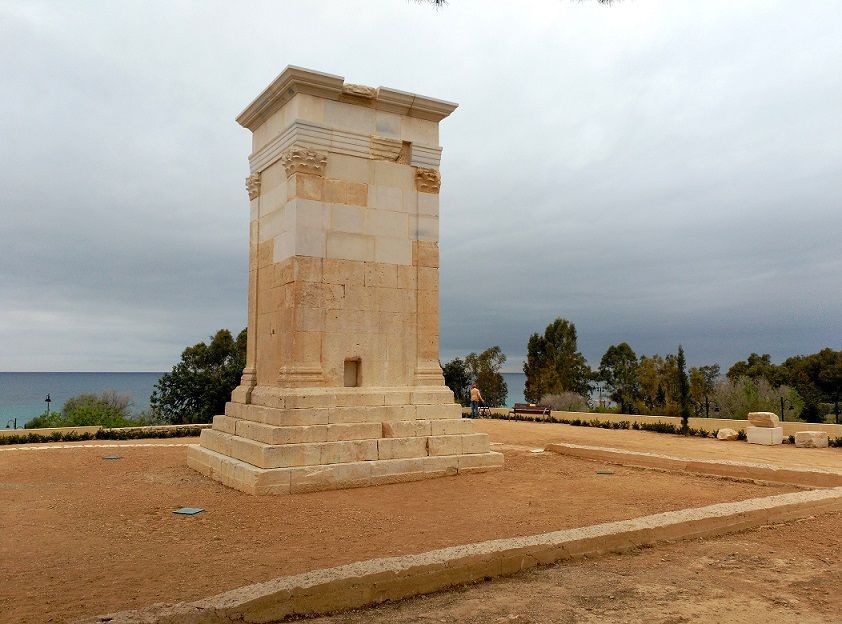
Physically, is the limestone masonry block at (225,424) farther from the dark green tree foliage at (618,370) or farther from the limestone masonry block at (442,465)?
the dark green tree foliage at (618,370)

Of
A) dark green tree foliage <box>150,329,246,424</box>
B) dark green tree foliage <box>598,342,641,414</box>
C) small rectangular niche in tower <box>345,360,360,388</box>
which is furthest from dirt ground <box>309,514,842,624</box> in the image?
dark green tree foliage <box>598,342,641,414</box>

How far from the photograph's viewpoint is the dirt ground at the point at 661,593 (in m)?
4.25

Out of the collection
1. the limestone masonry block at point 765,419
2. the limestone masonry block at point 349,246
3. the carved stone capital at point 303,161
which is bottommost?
the limestone masonry block at point 765,419

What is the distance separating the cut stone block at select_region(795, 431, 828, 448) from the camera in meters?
16.2

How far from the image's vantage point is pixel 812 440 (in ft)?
53.2

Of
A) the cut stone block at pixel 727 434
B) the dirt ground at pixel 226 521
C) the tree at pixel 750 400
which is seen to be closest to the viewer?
the dirt ground at pixel 226 521

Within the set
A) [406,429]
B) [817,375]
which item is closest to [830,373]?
[817,375]

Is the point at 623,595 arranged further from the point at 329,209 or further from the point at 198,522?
the point at 329,209

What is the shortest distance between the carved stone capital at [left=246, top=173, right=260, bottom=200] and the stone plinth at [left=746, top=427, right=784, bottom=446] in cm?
1428

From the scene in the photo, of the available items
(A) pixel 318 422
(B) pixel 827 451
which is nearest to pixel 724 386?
(B) pixel 827 451

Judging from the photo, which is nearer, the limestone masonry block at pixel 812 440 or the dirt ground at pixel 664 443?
the dirt ground at pixel 664 443

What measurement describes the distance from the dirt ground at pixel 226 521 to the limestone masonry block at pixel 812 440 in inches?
315

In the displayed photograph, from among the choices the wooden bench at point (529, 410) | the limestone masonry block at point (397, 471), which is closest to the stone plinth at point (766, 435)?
the wooden bench at point (529, 410)

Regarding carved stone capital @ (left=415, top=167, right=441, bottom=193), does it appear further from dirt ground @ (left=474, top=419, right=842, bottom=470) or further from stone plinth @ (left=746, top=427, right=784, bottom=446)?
stone plinth @ (left=746, top=427, right=784, bottom=446)
